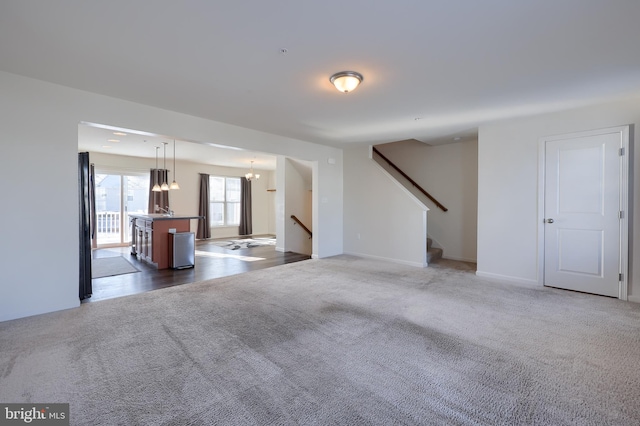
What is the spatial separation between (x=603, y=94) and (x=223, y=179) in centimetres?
991

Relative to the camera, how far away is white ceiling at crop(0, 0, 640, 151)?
6.39 feet

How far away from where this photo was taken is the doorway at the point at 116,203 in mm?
8047

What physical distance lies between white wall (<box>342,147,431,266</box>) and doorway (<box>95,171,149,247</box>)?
634cm

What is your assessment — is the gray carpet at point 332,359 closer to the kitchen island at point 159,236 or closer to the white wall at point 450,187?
the kitchen island at point 159,236

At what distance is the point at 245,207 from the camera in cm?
1080

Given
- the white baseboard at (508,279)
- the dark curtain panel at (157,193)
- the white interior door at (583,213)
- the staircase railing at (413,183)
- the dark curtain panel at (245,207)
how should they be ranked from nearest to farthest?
the white interior door at (583,213), the white baseboard at (508,279), the staircase railing at (413,183), the dark curtain panel at (157,193), the dark curtain panel at (245,207)

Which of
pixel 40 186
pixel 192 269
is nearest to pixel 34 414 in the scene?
pixel 40 186

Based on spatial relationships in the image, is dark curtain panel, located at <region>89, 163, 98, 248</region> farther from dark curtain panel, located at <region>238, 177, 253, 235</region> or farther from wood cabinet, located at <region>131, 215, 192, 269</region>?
dark curtain panel, located at <region>238, 177, 253, 235</region>

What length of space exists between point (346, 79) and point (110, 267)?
5580 millimetres

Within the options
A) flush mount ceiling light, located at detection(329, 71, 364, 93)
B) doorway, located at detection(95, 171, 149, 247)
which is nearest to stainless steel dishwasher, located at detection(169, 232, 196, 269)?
doorway, located at detection(95, 171, 149, 247)

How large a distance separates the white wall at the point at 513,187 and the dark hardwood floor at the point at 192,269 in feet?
12.4

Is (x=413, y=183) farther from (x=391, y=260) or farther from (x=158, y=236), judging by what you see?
(x=158, y=236)

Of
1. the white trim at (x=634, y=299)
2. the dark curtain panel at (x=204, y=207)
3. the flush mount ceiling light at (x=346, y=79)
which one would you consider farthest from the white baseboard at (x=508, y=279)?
the dark curtain panel at (x=204, y=207)

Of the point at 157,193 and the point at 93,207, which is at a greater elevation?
the point at 157,193
